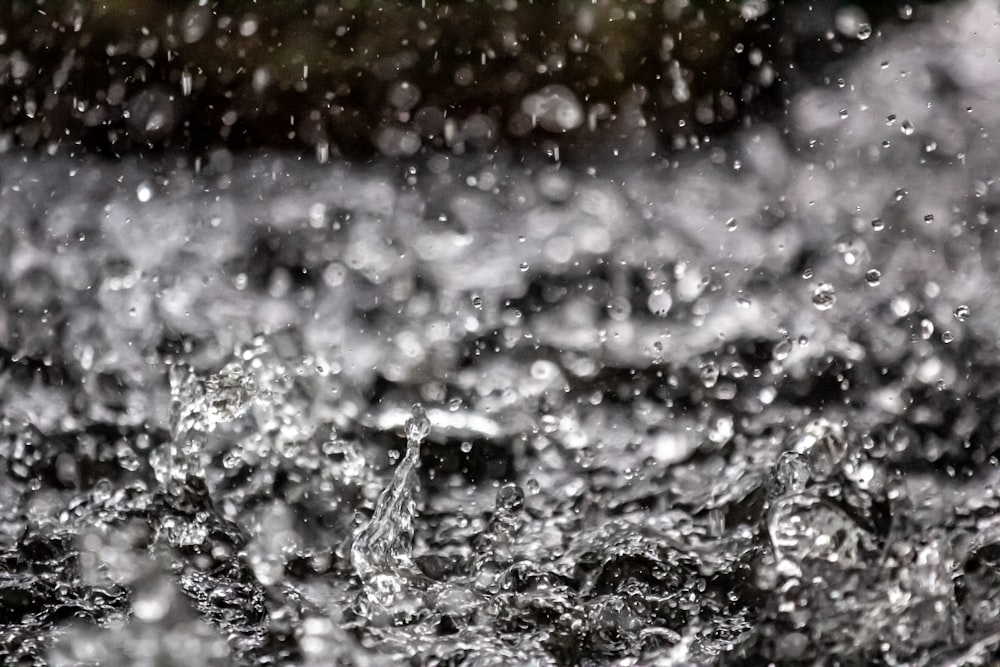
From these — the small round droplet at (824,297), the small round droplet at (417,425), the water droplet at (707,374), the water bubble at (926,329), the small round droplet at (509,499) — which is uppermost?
the small round droplet at (417,425)

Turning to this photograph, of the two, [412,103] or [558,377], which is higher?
[412,103]

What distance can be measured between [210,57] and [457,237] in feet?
1.45

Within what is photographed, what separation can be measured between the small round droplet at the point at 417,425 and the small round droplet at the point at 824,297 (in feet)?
1.79

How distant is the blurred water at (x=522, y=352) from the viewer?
127 cm

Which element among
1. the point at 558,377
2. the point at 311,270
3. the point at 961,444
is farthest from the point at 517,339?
the point at 961,444

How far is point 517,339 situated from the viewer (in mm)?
1502

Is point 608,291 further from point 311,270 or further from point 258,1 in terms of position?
point 258,1

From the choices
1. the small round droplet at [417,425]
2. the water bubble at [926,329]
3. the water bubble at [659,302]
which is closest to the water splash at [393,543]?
the small round droplet at [417,425]

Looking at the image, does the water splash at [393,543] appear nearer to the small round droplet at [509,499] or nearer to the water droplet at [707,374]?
the small round droplet at [509,499]

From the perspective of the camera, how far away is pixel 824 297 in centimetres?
153

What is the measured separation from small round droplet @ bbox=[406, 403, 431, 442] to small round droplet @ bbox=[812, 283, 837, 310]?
0.55 m

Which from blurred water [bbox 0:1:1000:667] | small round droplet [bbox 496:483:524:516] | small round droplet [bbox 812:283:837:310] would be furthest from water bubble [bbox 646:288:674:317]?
small round droplet [bbox 496:483:524:516]

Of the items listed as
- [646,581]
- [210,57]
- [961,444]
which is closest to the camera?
[646,581]

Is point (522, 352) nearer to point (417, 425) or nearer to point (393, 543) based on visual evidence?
point (417, 425)
